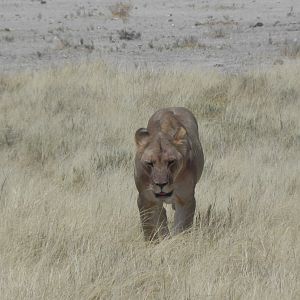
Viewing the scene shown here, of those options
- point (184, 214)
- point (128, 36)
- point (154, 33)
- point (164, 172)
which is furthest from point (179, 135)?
point (154, 33)

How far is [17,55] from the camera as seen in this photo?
65.7 ft

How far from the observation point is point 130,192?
21.1ft

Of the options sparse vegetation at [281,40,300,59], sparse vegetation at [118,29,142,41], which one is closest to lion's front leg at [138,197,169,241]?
sparse vegetation at [281,40,300,59]

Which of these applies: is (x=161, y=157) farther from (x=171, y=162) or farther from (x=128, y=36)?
(x=128, y=36)

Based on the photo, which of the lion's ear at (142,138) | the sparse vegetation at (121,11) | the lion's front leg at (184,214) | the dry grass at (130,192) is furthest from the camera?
the sparse vegetation at (121,11)

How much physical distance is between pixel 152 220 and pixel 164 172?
1.99 ft

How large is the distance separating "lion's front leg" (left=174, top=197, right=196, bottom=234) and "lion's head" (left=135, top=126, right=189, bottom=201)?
247 millimetres

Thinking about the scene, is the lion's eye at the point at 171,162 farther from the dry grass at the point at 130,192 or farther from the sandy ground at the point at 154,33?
the sandy ground at the point at 154,33

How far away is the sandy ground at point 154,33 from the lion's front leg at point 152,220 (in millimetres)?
11698

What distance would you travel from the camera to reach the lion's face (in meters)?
4.62

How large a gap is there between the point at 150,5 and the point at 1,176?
3179cm

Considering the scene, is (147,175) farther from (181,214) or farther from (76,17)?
(76,17)

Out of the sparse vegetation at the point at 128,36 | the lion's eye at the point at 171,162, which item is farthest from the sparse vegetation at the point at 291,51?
the lion's eye at the point at 171,162

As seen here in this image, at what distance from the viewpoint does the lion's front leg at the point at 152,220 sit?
5.03 metres
